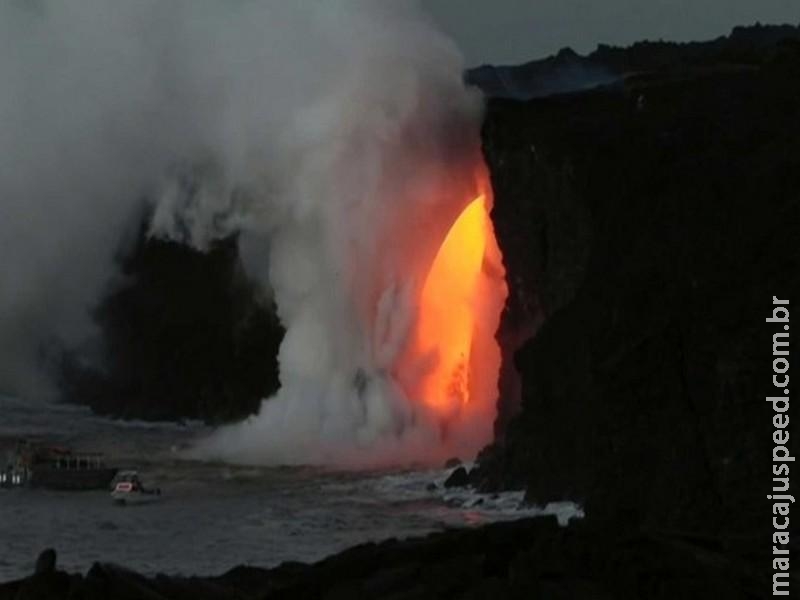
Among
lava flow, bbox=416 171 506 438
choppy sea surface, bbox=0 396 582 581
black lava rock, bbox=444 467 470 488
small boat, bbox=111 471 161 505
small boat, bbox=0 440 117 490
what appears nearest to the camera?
choppy sea surface, bbox=0 396 582 581

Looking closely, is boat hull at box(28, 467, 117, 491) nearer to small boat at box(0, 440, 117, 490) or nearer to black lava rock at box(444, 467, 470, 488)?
small boat at box(0, 440, 117, 490)

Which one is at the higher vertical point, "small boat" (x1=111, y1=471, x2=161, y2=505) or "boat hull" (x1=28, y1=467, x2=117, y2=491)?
"boat hull" (x1=28, y1=467, x2=117, y2=491)

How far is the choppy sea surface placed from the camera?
37.0 metres

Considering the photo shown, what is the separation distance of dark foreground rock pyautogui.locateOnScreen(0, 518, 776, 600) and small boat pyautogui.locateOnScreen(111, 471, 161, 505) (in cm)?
2796

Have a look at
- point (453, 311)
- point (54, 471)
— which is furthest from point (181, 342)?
point (54, 471)

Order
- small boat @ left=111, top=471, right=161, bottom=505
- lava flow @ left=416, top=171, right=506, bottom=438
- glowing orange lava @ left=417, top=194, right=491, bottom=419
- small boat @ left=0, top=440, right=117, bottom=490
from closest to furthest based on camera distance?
small boat @ left=111, top=471, right=161, bottom=505
small boat @ left=0, top=440, right=117, bottom=490
lava flow @ left=416, top=171, right=506, bottom=438
glowing orange lava @ left=417, top=194, right=491, bottom=419

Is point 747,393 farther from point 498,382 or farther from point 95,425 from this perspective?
point 95,425

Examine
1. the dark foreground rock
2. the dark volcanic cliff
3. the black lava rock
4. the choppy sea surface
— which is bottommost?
the dark foreground rock

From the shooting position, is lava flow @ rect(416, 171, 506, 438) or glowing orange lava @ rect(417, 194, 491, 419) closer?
lava flow @ rect(416, 171, 506, 438)

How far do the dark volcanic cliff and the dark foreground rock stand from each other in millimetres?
8538

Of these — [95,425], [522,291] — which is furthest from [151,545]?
[95,425]

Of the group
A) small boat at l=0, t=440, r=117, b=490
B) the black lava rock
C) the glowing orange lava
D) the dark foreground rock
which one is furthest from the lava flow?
the dark foreground rock

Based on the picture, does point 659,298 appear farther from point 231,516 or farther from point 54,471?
point 54,471

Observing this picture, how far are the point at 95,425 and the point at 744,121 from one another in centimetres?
4824
